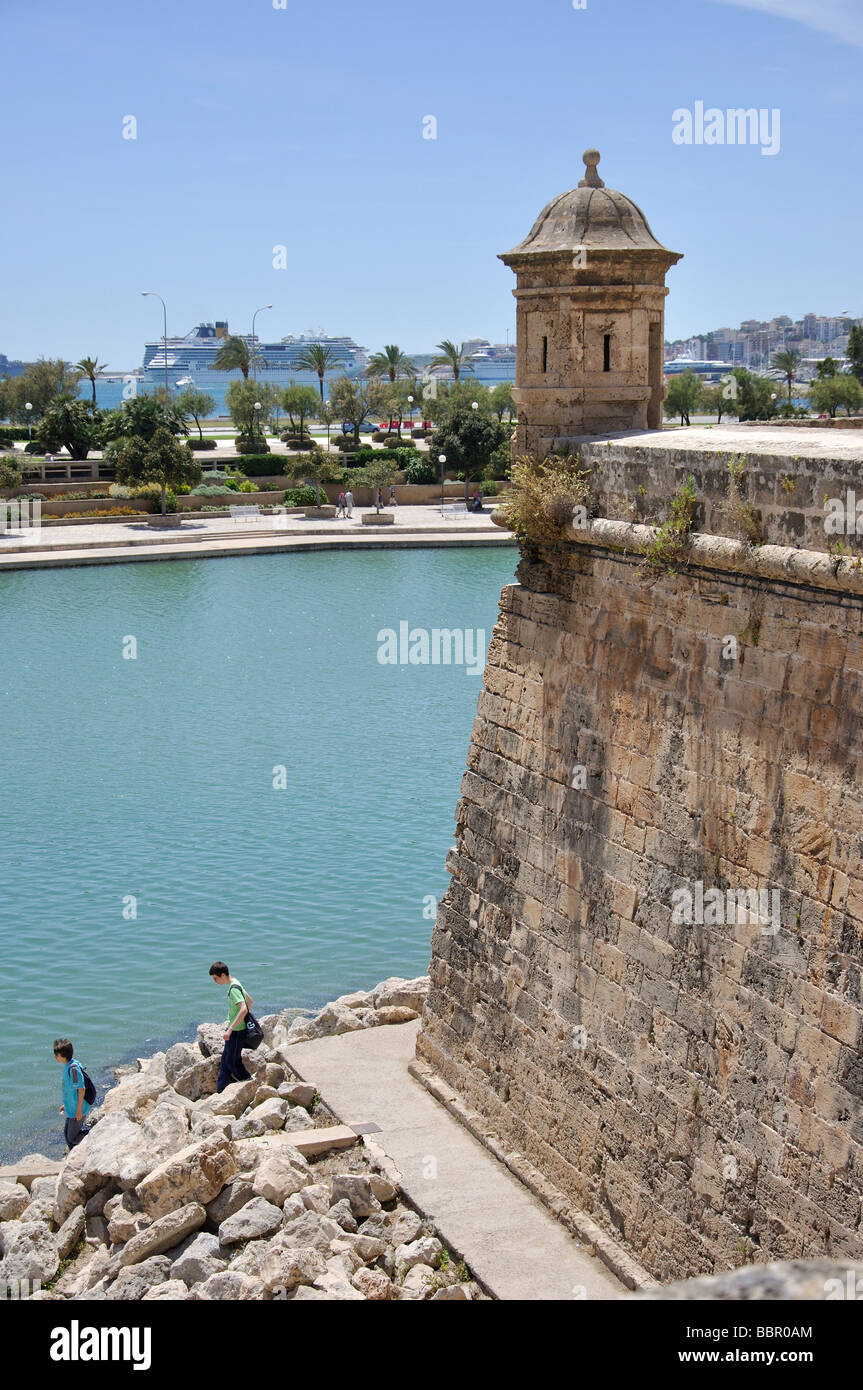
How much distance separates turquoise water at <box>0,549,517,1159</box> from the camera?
13.2 meters

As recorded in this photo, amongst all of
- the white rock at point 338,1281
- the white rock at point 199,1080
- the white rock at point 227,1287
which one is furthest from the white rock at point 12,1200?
the white rock at point 338,1281

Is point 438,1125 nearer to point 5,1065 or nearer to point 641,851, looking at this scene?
point 641,851

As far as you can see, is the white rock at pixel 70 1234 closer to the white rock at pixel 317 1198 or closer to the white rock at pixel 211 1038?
the white rock at pixel 317 1198

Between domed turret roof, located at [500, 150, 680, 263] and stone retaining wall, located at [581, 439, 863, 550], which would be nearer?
stone retaining wall, located at [581, 439, 863, 550]

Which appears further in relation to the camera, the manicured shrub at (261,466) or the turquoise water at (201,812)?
the manicured shrub at (261,466)

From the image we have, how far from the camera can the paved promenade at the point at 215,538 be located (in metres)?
37.2

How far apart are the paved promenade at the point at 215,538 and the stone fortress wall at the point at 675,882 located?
2905 cm

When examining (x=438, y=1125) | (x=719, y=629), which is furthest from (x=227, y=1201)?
(x=719, y=629)

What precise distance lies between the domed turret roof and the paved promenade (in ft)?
94.2

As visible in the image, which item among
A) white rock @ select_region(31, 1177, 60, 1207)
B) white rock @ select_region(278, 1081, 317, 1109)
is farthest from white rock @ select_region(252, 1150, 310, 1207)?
white rock @ select_region(31, 1177, 60, 1207)

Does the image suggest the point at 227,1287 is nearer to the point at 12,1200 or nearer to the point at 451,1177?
the point at 451,1177

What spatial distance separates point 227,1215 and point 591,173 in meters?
7.12

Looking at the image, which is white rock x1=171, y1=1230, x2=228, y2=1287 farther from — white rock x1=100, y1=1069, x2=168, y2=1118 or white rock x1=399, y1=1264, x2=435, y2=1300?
white rock x1=100, y1=1069, x2=168, y2=1118

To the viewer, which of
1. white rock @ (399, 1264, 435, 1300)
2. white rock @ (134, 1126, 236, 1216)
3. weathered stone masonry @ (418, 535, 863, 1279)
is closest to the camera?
weathered stone masonry @ (418, 535, 863, 1279)
